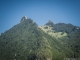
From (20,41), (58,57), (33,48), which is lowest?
(58,57)

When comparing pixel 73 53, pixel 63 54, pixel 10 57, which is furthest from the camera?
pixel 73 53

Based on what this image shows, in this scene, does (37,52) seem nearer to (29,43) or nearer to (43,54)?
(43,54)

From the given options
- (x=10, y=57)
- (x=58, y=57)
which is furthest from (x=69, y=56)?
(x=10, y=57)

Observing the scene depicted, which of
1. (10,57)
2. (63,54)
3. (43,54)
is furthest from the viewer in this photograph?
(63,54)

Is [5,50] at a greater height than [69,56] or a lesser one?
greater

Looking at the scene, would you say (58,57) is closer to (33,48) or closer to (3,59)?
(33,48)

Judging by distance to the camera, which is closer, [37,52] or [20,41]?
[37,52]

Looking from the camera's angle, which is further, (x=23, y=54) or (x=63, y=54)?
(x=63, y=54)

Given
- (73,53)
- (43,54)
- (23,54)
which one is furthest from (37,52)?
(73,53)

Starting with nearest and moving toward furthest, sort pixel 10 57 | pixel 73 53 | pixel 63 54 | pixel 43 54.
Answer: pixel 43 54, pixel 10 57, pixel 63 54, pixel 73 53
